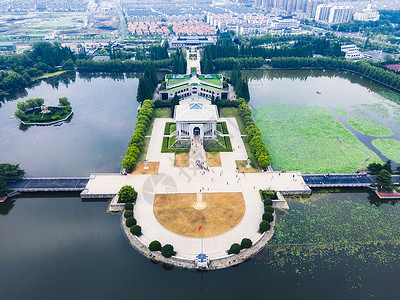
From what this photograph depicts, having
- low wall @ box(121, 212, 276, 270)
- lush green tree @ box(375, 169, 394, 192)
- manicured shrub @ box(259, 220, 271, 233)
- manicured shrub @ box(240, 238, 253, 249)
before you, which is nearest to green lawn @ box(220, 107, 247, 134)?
lush green tree @ box(375, 169, 394, 192)

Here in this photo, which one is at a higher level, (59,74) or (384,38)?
(384,38)

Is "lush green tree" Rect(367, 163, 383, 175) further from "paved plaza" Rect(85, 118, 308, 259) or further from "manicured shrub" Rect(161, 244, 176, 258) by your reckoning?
"manicured shrub" Rect(161, 244, 176, 258)

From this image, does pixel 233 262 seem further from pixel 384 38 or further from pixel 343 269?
pixel 384 38

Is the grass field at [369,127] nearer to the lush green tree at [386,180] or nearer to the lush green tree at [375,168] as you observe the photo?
the lush green tree at [375,168]

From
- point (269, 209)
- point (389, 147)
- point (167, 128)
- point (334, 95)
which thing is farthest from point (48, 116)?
point (334, 95)

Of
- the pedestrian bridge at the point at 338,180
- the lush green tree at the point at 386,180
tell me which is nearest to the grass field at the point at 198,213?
the pedestrian bridge at the point at 338,180

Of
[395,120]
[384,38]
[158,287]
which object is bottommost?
[158,287]

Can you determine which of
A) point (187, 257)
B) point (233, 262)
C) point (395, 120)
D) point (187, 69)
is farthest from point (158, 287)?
point (187, 69)
